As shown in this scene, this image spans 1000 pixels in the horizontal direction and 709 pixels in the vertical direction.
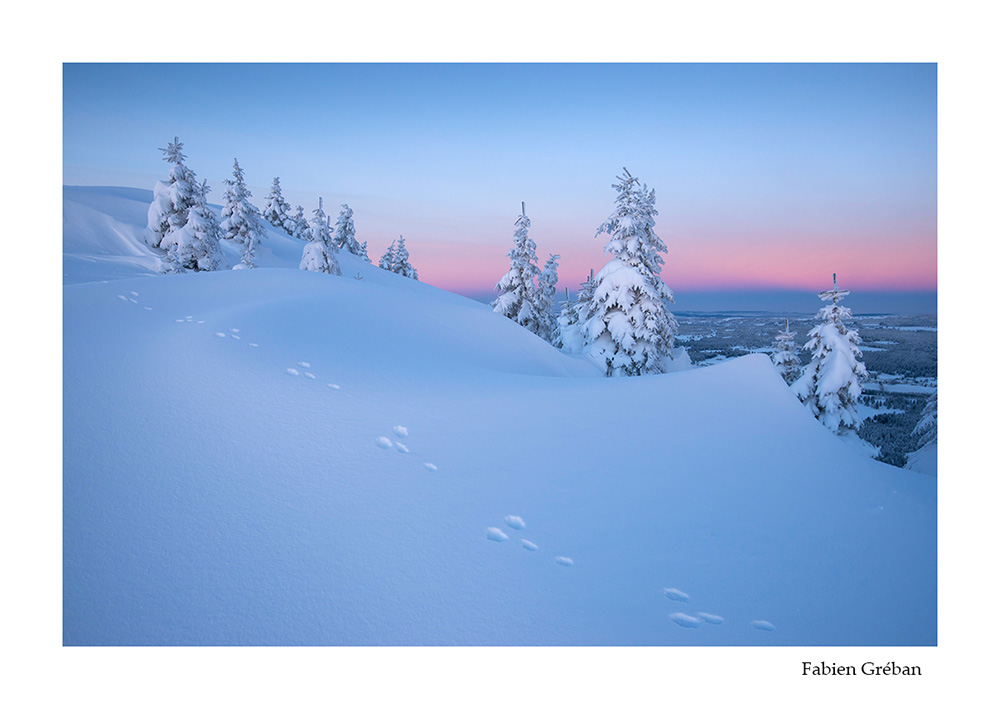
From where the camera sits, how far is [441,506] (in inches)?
163

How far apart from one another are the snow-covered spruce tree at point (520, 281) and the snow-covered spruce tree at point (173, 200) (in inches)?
734

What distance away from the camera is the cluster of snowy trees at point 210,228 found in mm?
24766

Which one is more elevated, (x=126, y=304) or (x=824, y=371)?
(x=126, y=304)

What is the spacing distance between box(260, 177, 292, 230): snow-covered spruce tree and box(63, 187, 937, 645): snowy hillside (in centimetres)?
5346

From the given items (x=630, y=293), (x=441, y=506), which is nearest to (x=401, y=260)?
(x=630, y=293)

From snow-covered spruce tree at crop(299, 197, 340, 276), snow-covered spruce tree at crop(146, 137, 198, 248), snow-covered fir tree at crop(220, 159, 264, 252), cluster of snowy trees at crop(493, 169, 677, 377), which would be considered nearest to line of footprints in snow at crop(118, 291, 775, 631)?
cluster of snowy trees at crop(493, 169, 677, 377)

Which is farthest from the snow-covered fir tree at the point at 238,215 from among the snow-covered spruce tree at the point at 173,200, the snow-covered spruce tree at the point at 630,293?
the snow-covered spruce tree at the point at 630,293

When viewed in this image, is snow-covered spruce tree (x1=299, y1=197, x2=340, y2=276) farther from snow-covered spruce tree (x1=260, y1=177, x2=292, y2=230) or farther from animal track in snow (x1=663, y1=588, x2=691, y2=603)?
animal track in snow (x1=663, y1=588, x2=691, y2=603)

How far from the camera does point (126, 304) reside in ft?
25.2

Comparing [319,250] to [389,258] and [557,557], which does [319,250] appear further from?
[557,557]

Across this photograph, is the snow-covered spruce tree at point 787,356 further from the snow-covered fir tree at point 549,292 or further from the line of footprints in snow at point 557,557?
the line of footprints in snow at point 557,557
